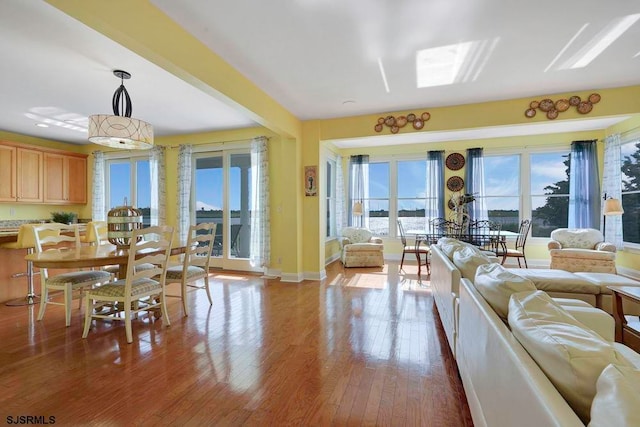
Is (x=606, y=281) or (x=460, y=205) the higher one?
(x=460, y=205)

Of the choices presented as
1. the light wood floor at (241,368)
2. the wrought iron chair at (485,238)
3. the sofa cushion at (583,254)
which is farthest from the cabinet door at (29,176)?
the sofa cushion at (583,254)

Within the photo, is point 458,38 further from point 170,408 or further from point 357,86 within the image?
point 170,408

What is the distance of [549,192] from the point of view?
6.28 metres

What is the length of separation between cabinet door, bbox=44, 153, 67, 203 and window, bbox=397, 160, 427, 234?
732cm

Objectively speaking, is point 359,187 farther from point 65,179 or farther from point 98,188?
point 65,179

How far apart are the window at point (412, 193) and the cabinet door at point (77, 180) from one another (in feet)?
23.5

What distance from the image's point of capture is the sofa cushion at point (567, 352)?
81cm

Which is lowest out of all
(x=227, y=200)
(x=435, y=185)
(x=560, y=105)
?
(x=227, y=200)

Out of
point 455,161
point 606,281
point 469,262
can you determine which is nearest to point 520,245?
point 455,161

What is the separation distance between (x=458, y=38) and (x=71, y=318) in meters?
4.81

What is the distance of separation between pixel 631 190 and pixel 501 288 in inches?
227

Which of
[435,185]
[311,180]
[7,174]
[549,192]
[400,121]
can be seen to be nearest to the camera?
[400,121]

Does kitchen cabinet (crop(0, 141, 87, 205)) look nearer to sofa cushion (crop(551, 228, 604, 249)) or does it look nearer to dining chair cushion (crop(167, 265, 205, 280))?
dining chair cushion (crop(167, 265, 205, 280))

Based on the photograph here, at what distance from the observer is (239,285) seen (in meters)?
4.81
